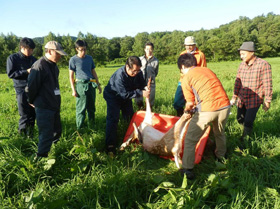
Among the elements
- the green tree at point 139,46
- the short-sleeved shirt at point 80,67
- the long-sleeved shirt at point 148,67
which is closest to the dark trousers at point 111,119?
the short-sleeved shirt at point 80,67

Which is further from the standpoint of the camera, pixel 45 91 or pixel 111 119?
pixel 111 119

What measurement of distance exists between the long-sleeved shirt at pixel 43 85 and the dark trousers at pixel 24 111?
102 centimetres

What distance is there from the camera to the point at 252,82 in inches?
121

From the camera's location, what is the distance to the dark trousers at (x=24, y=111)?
3359 mm

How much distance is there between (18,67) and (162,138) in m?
2.80

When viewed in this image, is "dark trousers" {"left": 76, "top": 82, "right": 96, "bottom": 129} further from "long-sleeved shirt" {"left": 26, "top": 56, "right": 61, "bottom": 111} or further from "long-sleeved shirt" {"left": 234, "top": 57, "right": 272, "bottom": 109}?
"long-sleeved shirt" {"left": 234, "top": 57, "right": 272, "bottom": 109}

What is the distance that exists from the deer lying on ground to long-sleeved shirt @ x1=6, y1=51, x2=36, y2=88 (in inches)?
84.3

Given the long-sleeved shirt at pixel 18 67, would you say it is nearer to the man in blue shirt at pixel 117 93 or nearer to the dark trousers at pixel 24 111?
the dark trousers at pixel 24 111

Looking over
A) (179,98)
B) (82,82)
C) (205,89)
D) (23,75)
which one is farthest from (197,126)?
(23,75)

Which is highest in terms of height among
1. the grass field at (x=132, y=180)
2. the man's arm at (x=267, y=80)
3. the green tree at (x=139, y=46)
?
the green tree at (x=139, y=46)

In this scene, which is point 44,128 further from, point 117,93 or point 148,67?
point 148,67

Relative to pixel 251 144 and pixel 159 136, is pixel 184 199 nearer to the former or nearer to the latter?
pixel 159 136

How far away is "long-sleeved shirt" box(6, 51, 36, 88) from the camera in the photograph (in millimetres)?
3148

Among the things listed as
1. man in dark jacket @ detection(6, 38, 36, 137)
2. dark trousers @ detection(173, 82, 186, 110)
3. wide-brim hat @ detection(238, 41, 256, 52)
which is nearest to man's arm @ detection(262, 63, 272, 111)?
wide-brim hat @ detection(238, 41, 256, 52)
